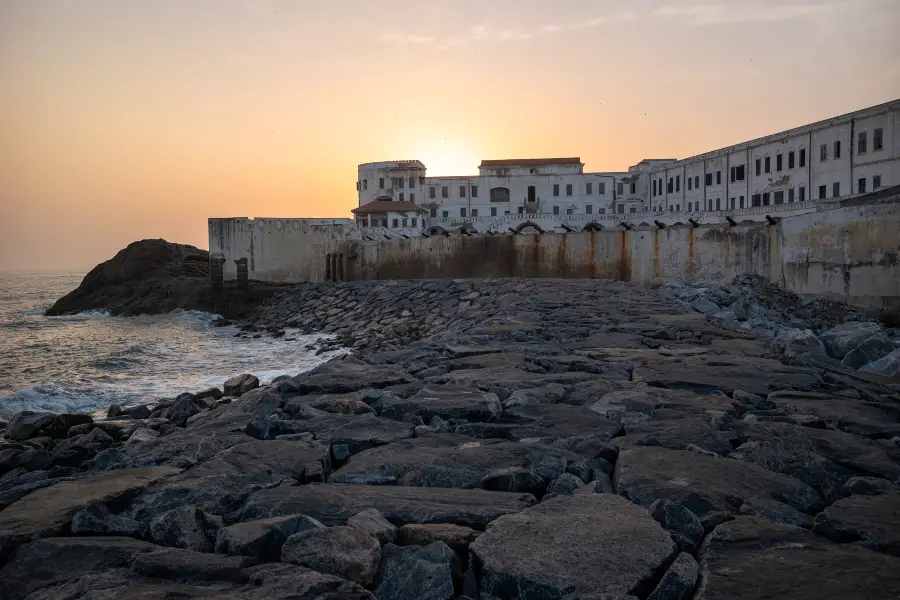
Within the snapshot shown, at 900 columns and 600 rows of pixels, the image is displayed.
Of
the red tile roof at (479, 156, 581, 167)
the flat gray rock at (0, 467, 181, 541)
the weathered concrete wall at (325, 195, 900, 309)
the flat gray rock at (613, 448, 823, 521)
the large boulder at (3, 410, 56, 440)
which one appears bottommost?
the large boulder at (3, 410, 56, 440)

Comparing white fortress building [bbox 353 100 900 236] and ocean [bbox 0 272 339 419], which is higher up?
white fortress building [bbox 353 100 900 236]

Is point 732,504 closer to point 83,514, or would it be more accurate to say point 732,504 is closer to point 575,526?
point 575,526

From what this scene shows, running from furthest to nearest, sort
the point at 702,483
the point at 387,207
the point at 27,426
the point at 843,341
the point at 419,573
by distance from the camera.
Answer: the point at 387,207 → the point at 843,341 → the point at 27,426 → the point at 702,483 → the point at 419,573

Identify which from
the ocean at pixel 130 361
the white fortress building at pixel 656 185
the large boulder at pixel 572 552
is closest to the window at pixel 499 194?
the white fortress building at pixel 656 185

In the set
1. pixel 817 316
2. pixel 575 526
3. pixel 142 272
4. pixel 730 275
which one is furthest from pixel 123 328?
pixel 575 526

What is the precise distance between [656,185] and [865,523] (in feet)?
178

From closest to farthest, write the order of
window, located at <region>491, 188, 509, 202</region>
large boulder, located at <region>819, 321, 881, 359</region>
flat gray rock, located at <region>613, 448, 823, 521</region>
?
flat gray rock, located at <region>613, 448, 823, 521</region>
large boulder, located at <region>819, 321, 881, 359</region>
window, located at <region>491, 188, 509, 202</region>

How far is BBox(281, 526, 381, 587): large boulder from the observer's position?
8.00 feet

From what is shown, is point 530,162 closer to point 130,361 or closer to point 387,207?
point 387,207

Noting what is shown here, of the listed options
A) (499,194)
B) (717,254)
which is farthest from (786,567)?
(499,194)

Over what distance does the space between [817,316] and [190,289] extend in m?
26.0

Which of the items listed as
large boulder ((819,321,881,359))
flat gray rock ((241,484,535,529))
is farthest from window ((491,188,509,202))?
flat gray rock ((241,484,535,529))

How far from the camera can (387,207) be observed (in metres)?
57.5

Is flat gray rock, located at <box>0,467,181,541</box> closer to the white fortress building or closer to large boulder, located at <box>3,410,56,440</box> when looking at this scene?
large boulder, located at <box>3,410,56,440</box>
